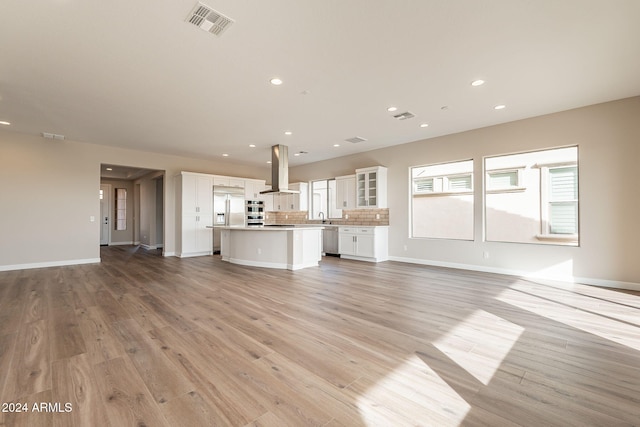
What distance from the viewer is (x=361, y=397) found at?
1683 millimetres

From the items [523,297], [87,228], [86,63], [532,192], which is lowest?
[523,297]

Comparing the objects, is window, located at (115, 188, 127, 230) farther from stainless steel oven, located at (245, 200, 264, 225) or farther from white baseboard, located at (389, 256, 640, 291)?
white baseboard, located at (389, 256, 640, 291)

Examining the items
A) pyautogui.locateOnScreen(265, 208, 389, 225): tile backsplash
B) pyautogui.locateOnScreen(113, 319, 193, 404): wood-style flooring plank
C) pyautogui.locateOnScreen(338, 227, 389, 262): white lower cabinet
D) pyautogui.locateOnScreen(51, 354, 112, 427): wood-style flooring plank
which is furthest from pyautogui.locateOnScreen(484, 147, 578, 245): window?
pyautogui.locateOnScreen(51, 354, 112, 427): wood-style flooring plank

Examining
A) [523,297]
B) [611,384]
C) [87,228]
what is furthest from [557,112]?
[87,228]

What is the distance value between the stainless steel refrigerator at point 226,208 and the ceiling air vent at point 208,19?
6.35m

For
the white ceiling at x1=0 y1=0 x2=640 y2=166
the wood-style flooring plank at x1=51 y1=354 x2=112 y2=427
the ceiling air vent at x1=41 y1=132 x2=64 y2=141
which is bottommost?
the wood-style flooring plank at x1=51 y1=354 x2=112 y2=427

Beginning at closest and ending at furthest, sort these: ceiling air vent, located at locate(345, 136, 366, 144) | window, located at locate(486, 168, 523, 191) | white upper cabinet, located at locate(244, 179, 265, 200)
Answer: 1. ceiling air vent, located at locate(345, 136, 366, 144)
2. window, located at locate(486, 168, 523, 191)
3. white upper cabinet, located at locate(244, 179, 265, 200)

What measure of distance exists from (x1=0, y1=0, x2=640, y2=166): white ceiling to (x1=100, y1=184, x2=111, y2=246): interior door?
5.95 metres

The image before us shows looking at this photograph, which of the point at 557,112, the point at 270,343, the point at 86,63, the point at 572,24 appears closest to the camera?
the point at 270,343

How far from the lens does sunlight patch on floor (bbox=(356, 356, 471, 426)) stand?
1.50 m

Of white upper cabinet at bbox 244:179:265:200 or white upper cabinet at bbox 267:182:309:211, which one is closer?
white upper cabinet at bbox 244:179:265:200

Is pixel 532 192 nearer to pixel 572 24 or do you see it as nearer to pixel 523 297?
pixel 523 297

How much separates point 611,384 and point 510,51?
10.3 feet

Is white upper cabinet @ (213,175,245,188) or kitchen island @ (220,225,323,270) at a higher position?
white upper cabinet @ (213,175,245,188)
